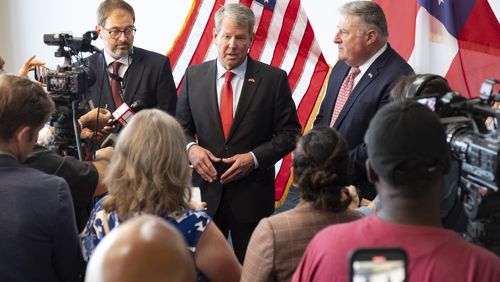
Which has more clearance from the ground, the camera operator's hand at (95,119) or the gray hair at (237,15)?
the gray hair at (237,15)

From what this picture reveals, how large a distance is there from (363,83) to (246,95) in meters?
0.55

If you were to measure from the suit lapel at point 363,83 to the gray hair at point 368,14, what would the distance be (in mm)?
169

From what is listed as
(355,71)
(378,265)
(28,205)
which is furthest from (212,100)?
(378,265)

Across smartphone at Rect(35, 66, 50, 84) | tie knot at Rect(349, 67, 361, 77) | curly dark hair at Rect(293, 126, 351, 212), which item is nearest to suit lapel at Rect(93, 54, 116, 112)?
smartphone at Rect(35, 66, 50, 84)

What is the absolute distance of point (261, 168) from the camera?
3.30 m

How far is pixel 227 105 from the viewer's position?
3.35m

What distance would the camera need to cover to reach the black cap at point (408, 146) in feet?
4.54

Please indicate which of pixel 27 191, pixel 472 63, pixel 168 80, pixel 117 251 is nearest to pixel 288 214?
pixel 27 191

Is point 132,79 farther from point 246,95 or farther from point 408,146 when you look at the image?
point 408,146

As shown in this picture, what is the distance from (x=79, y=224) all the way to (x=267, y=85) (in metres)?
1.21

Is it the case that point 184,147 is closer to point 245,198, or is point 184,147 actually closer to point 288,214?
point 288,214

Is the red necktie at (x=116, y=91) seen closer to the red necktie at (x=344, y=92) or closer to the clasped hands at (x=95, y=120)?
the clasped hands at (x=95, y=120)

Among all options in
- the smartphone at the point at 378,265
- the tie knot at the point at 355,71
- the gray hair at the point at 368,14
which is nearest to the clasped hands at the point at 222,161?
the tie knot at the point at 355,71

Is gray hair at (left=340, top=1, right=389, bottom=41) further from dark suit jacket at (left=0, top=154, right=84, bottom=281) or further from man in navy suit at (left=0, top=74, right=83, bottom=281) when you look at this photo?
dark suit jacket at (left=0, top=154, right=84, bottom=281)
